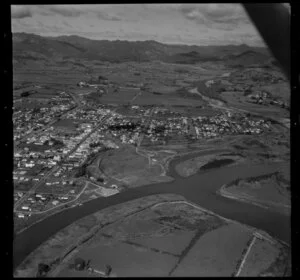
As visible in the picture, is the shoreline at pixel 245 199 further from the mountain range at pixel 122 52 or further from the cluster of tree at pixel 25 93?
the mountain range at pixel 122 52

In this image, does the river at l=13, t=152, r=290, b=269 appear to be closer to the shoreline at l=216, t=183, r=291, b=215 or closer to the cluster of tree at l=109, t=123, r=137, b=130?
the shoreline at l=216, t=183, r=291, b=215

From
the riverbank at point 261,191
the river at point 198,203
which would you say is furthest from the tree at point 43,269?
the riverbank at point 261,191

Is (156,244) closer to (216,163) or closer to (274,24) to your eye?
(216,163)

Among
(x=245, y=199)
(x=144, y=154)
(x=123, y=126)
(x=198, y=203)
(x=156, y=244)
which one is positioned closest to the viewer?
(x=156, y=244)

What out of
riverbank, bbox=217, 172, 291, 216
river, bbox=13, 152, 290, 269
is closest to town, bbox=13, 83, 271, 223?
river, bbox=13, 152, 290, 269

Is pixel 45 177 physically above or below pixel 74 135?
below

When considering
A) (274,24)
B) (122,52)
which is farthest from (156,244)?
(122,52)
